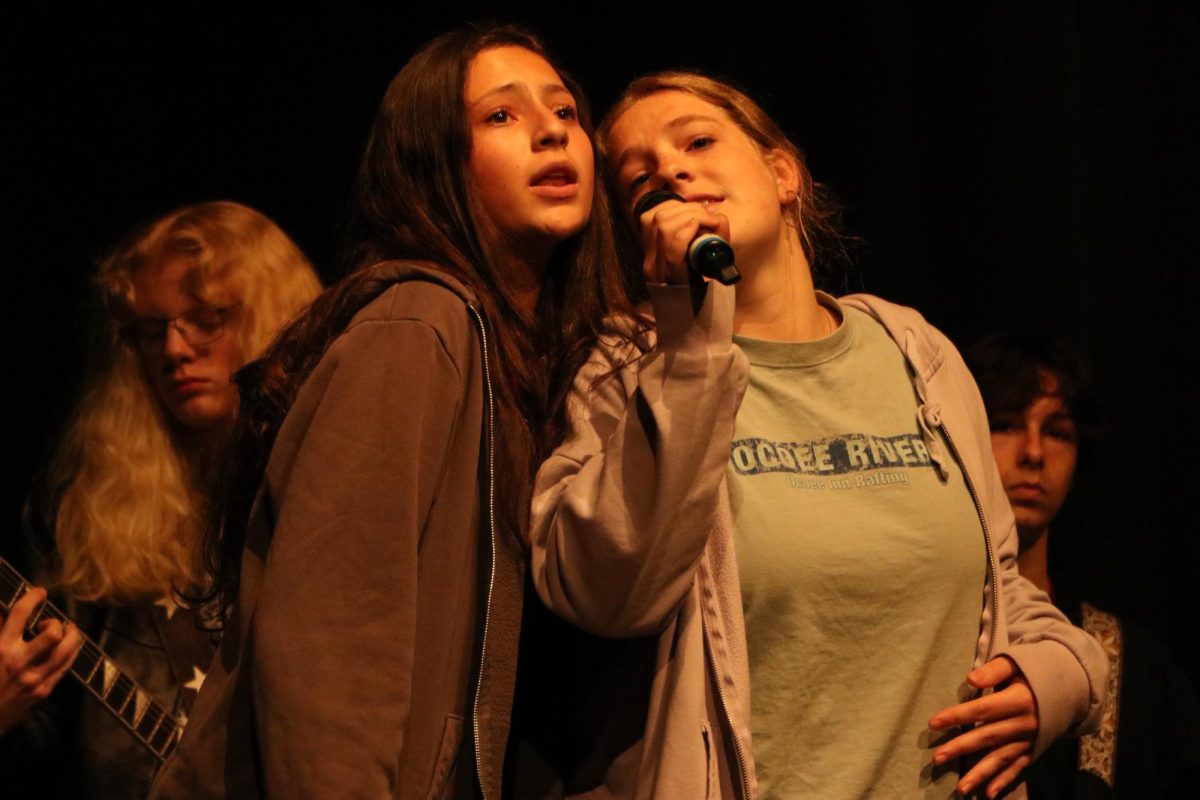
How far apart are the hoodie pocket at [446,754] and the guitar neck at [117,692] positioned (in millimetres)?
861

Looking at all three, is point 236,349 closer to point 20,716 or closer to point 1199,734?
point 20,716

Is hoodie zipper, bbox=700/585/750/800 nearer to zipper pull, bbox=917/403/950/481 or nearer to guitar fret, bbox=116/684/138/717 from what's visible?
zipper pull, bbox=917/403/950/481

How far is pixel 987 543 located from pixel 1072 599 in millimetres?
761

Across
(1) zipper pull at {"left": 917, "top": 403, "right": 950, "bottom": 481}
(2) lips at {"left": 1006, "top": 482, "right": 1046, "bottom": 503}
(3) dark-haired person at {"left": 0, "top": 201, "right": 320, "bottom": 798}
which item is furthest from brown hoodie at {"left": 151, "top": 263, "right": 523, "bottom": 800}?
(2) lips at {"left": 1006, "top": 482, "right": 1046, "bottom": 503}

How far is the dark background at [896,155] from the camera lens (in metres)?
2.51

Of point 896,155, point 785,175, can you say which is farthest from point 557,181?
point 896,155

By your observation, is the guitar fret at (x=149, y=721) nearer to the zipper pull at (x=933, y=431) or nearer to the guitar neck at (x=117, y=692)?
the guitar neck at (x=117, y=692)

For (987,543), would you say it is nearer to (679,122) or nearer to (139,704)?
(679,122)

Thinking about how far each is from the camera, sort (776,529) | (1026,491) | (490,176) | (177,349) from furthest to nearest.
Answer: (1026,491) < (177,349) < (490,176) < (776,529)

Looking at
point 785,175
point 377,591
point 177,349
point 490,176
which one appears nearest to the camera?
point 377,591

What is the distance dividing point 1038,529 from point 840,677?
2.92 feet

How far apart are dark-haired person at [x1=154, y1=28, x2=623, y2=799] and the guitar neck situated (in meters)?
0.51

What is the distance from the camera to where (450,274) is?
5.07 ft

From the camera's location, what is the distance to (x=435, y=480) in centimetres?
141
